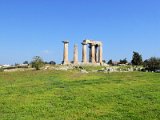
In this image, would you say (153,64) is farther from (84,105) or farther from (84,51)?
(84,105)

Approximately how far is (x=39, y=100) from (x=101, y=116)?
523 cm

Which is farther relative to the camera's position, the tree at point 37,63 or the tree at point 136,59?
the tree at point 136,59

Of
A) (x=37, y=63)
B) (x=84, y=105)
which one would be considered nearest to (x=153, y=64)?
(x=37, y=63)

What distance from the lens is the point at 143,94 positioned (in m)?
19.9

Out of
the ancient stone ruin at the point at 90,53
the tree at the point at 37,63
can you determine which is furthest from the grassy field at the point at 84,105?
the ancient stone ruin at the point at 90,53

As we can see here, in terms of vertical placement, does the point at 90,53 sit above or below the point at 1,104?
above

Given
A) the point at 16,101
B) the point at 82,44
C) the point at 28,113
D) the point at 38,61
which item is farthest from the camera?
the point at 82,44

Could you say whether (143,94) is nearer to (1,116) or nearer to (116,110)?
(116,110)

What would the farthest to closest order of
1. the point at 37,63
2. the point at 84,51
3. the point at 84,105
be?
1. the point at 84,51
2. the point at 37,63
3. the point at 84,105

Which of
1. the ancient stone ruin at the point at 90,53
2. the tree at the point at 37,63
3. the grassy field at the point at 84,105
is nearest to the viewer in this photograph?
the grassy field at the point at 84,105

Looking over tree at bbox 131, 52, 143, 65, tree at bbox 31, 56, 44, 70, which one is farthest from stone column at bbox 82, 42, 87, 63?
tree at bbox 31, 56, 44, 70

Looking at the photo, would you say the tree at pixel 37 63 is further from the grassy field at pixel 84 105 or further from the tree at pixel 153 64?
the grassy field at pixel 84 105

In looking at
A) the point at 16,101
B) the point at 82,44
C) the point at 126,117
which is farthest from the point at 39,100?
the point at 82,44

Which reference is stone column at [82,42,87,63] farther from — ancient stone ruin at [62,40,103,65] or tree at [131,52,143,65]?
tree at [131,52,143,65]
